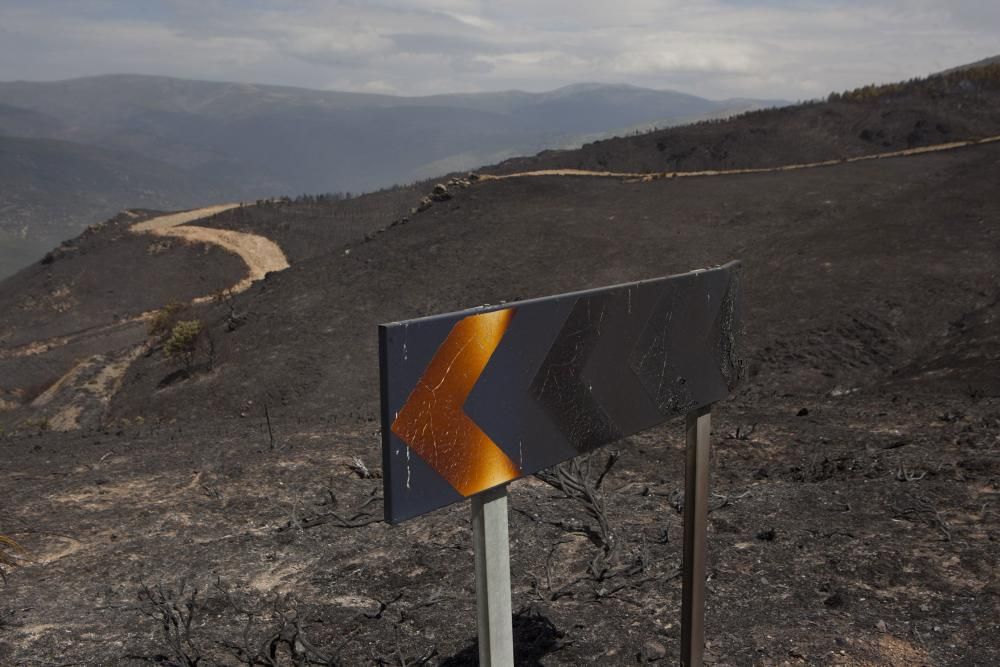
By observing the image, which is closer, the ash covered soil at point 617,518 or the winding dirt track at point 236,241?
the ash covered soil at point 617,518

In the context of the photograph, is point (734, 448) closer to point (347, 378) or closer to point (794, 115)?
point (347, 378)

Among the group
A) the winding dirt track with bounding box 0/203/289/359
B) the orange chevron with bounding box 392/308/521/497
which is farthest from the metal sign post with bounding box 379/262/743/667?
the winding dirt track with bounding box 0/203/289/359

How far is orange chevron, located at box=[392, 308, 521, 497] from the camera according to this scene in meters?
2.27

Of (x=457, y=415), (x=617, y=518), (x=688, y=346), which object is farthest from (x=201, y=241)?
(x=457, y=415)

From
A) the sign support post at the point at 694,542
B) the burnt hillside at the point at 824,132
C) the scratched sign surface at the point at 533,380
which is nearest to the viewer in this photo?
the scratched sign surface at the point at 533,380

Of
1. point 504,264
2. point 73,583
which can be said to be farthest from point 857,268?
point 73,583

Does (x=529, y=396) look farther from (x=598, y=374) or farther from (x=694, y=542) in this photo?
(x=694, y=542)

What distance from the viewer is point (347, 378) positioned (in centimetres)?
1864

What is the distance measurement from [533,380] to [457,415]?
40 centimetres

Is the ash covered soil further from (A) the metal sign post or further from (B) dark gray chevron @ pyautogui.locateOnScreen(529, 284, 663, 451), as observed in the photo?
(B) dark gray chevron @ pyautogui.locateOnScreen(529, 284, 663, 451)

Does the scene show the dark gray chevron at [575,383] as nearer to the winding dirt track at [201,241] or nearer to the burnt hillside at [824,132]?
the winding dirt track at [201,241]

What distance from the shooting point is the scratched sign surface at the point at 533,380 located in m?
2.23

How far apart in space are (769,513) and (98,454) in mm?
9050

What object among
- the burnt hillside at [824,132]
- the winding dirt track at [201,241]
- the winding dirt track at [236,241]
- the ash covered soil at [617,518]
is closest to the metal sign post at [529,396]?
Result: the ash covered soil at [617,518]
